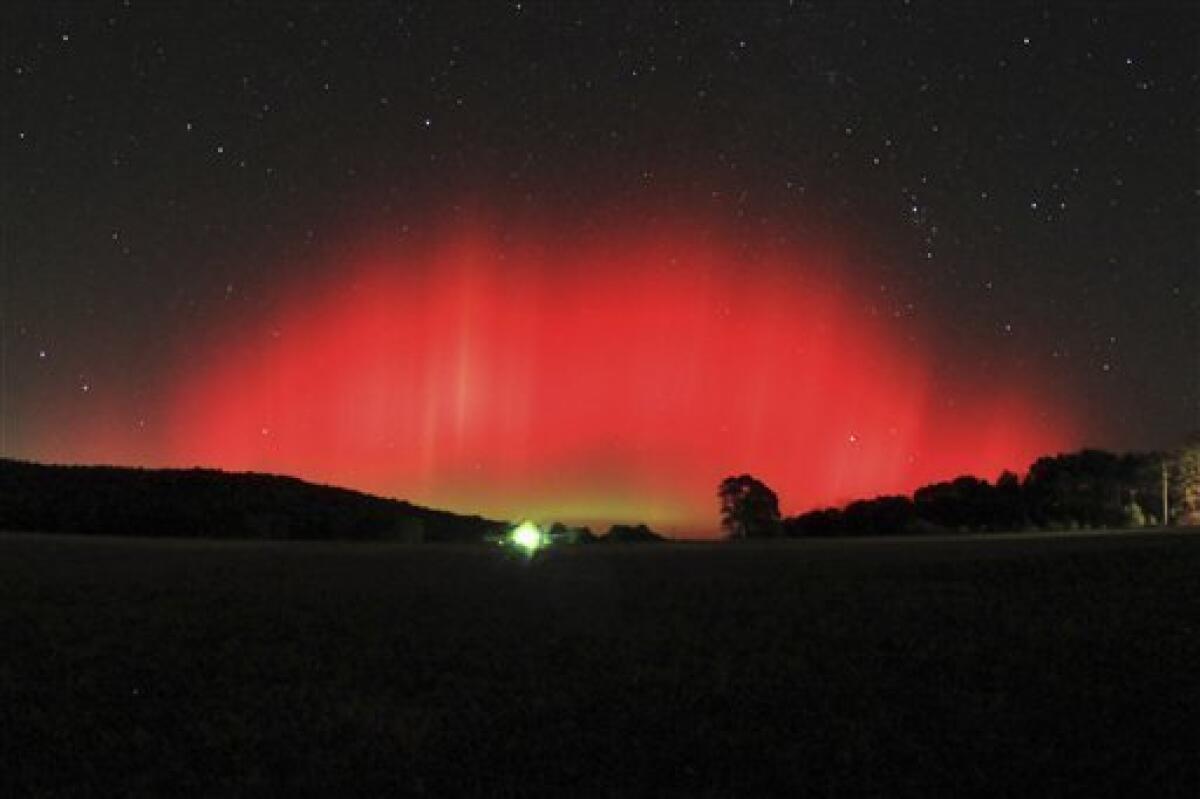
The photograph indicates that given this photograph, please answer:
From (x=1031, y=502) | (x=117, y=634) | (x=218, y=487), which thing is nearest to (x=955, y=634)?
(x=117, y=634)

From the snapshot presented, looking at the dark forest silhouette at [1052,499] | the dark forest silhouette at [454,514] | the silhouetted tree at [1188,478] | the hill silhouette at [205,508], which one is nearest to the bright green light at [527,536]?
the hill silhouette at [205,508]

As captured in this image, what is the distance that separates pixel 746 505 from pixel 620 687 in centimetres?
7430

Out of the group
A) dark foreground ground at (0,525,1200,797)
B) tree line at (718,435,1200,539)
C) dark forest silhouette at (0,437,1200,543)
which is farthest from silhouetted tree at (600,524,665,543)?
dark foreground ground at (0,525,1200,797)

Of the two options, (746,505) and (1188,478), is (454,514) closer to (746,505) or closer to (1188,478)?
(746,505)

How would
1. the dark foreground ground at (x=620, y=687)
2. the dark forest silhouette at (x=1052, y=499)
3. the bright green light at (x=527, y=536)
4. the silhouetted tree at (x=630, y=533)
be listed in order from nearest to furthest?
the dark foreground ground at (x=620, y=687)
the bright green light at (x=527, y=536)
the silhouetted tree at (x=630, y=533)
the dark forest silhouette at (x=1052, y=499)

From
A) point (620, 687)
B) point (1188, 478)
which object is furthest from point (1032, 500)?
point (620, 687)

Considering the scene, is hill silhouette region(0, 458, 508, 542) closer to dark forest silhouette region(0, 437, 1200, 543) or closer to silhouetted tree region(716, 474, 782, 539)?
dark forest silhouette region(0, 437, 1200, 543)

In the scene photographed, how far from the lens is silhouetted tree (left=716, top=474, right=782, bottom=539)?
276 feet

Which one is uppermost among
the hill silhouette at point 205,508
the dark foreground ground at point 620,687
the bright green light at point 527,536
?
the hill silhouette at point 205,508

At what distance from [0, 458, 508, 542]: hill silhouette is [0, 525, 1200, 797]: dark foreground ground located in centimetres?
3505

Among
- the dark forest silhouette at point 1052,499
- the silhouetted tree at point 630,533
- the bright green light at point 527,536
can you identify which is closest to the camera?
the bright green light at point 527,536

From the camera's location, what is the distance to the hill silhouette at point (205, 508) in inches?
2450

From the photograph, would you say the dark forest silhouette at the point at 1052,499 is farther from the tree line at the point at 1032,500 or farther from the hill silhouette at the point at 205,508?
the hill silhouette at the point at 205,508

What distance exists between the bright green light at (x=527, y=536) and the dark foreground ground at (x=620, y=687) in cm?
1209
